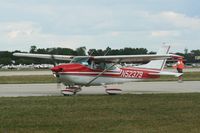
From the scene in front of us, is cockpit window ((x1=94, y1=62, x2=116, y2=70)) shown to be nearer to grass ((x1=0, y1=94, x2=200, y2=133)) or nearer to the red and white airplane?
the red and white airplane

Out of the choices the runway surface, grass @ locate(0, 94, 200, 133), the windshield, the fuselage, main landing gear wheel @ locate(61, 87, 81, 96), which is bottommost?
the runway surface

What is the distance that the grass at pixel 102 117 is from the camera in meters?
10.7

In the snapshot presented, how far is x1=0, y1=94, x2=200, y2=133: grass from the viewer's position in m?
10.7

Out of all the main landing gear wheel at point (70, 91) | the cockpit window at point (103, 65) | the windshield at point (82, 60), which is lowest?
the main landing gear wheel at point (70, 91)

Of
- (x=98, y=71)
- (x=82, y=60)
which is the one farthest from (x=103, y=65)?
(x=82, y=60)

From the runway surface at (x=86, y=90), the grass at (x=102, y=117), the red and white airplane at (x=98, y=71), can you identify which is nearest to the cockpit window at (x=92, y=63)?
the red and white airplane at (x=98, y=71)

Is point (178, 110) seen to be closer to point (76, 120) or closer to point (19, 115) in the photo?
point (76, 120)

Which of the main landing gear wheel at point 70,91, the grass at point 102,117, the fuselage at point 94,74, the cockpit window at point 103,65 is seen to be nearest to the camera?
the grass at point 102,117

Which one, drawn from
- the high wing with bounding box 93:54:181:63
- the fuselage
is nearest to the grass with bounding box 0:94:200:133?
the fuselage

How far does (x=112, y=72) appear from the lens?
2481cm

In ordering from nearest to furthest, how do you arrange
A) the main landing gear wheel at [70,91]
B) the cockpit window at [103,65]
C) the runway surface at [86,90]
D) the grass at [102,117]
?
the grass at [102,117] → the main landing gear wheel at [70,91] → the runway surface at [86,90] → the cockpit window at [103,65]

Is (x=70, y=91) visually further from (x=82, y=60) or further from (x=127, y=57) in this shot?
(x=127, y=57)

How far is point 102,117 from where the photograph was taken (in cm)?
1267

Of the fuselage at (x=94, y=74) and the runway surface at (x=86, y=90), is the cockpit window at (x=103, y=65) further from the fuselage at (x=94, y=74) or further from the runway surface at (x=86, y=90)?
the runway surface at (x=86, y=90)
